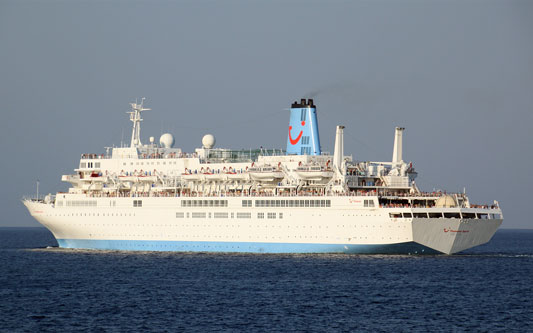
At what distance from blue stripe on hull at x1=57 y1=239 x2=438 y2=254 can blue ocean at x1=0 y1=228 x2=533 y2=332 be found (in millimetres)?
699

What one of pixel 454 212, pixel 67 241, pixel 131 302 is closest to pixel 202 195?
pixel 67 241

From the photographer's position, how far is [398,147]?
69000 millimetres

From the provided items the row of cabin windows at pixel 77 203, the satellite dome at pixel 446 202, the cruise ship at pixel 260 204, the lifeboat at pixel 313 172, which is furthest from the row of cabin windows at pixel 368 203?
the row of cabin windows at pixel 77 203

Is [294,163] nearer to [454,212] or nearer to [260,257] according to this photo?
[260,257]

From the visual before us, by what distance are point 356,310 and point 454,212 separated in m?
21.9

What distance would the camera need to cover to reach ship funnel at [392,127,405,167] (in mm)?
68500

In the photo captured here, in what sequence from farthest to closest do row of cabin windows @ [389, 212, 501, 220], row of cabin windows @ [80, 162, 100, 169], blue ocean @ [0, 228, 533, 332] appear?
row of cabin windows @ [80, 162, 100, 169] → row of cabin windows @ [389, 212, 501, 220] → blue ocean @ [0, 228, 533, 332]

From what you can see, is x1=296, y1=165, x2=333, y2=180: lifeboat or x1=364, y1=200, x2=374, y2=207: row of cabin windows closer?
x1=364, y1=200, x2=374, y2=207: row of cabin windows

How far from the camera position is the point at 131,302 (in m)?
44.5

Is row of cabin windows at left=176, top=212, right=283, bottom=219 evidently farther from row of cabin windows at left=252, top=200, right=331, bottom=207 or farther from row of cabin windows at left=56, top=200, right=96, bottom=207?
row of cabin windows at left=56, top=200, right=96, bottom=207

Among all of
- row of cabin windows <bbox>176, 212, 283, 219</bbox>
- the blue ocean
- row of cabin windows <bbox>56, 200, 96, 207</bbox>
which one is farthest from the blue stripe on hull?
row of cabin windows <bbox>56, 200, 96, 207</bbox>

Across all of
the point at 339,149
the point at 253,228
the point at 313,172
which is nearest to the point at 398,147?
the point at 339,149

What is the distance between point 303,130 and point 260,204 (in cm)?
848

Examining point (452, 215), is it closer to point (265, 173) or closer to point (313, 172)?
point (313, 172)
